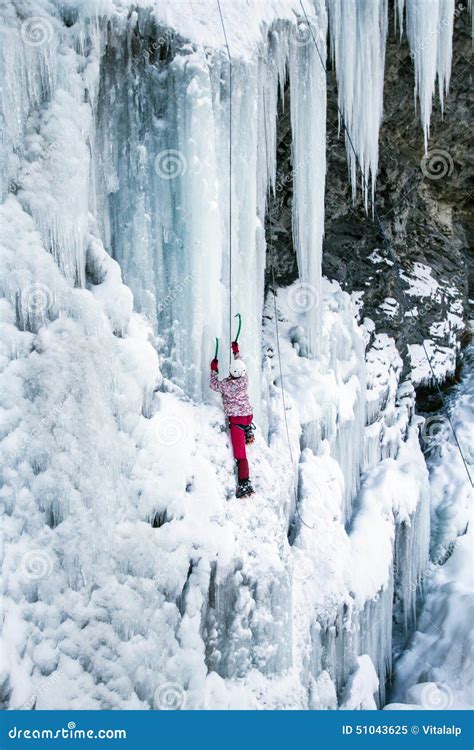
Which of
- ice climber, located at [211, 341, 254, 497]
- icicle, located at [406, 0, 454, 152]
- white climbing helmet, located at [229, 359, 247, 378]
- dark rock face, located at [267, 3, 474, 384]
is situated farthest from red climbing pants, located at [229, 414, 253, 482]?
icicle, located at [406, 0, 454, 152]

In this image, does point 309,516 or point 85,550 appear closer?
point 85,550

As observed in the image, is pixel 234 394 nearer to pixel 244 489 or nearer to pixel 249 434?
pixel 249 434

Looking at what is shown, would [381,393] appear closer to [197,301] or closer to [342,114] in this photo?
[342,114]

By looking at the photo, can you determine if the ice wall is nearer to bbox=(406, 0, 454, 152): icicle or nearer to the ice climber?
the ice climber

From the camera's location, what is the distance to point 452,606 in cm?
572

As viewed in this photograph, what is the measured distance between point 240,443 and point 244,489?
28cm

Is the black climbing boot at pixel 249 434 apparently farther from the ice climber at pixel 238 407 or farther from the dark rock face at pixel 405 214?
the dark rock face at pixel 405 214

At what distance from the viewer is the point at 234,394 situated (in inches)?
150

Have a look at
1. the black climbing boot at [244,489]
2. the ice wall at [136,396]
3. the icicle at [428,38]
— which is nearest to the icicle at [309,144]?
the ice wall at [136,396]

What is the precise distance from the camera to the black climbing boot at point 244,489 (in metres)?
3.81

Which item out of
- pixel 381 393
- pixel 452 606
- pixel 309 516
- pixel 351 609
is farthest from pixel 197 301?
pixel 452 606

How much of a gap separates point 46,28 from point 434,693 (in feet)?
17.8

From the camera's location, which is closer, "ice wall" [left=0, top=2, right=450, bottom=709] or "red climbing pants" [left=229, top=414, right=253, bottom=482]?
"ice wall" [left=0, top=2, right=450, bottom=709]

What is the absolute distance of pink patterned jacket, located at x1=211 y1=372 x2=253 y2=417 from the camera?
380 centimetres
